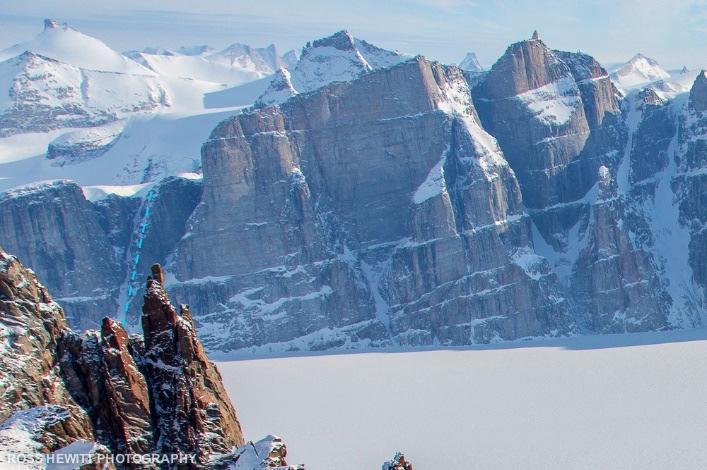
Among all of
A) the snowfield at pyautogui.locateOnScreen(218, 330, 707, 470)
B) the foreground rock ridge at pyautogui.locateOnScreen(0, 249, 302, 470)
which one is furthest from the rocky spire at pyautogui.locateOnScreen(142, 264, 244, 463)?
the snowfield at pyautogui.locateOnScreen(218, 330, 707, 470)

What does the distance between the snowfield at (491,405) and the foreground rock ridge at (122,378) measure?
254 feet

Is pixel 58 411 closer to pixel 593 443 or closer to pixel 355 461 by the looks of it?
pixel 355 461

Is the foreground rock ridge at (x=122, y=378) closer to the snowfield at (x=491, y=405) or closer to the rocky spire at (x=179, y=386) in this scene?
the rocky spire at (x=179, y=386)

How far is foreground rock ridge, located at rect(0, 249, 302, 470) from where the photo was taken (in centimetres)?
3959

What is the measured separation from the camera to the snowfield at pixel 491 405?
404 ft

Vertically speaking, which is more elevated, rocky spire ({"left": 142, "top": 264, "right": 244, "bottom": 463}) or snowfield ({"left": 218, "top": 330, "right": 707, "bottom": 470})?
rocky spire ({"left": 142, "top": 264, "right": 244, "bottom": 463})

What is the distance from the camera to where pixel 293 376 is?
178 meters

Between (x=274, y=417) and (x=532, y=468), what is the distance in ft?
127

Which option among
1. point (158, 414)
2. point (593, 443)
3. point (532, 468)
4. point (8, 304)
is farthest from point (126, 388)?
point (593, 443)

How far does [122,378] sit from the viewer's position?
133 feet

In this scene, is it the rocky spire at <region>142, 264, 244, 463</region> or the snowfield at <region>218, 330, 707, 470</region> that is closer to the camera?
the rocky spire at <region>142, 264, 244, 463</region>

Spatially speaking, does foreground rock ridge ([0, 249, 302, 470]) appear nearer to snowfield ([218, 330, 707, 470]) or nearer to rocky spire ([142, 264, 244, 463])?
rocky spire ([142, 264, 244, 463])

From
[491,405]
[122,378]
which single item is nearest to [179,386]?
[122,378]

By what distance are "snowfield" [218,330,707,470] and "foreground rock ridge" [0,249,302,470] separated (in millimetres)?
77300
